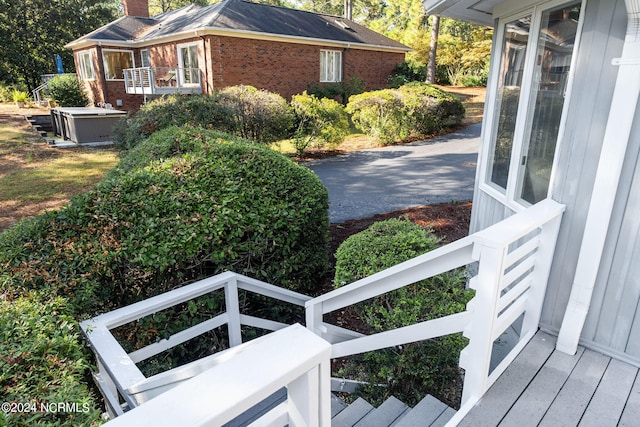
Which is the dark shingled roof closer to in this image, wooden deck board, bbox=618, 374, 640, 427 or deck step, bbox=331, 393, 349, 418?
deck step, bbox=331, 393, 349, 418

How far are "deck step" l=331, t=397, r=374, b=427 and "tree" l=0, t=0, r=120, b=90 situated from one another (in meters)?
30.1

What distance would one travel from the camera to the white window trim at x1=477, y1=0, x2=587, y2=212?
8.48ft

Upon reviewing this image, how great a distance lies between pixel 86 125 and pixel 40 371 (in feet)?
47.3

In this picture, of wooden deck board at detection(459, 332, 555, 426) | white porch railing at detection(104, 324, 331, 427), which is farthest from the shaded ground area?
white porch railing at detection(104, 324, 331, 427)

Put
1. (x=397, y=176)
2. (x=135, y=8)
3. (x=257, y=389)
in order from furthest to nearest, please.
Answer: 1. (x=135, y=8)
2. (x=397, y=176)
3. (x=257, y=389)

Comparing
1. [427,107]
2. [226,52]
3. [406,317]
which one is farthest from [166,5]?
[406,317]

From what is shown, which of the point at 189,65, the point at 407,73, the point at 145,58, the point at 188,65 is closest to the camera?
the point at 189,65

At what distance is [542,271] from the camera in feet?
8.23

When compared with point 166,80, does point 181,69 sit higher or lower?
higher

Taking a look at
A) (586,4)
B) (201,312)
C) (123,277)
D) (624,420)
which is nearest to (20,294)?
(123,277)

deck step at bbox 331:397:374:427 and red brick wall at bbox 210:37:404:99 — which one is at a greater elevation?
red brick wall at bbox 210:37:404:99

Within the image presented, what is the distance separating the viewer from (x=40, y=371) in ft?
5.62

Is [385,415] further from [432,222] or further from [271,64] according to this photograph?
[271,64]

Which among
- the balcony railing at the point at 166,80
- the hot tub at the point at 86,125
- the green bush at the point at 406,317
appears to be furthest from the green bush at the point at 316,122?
the green bush at the point at 406,317
